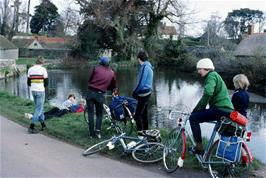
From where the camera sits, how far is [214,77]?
20.8 ft

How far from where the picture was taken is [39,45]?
81188mm

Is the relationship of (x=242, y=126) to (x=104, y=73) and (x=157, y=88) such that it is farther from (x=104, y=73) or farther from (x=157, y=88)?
(x=157, y=88)

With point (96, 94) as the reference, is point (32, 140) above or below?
below

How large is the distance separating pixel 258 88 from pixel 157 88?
8777mm

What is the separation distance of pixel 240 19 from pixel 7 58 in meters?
52.9

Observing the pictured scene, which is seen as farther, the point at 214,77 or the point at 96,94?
the point at 96,94

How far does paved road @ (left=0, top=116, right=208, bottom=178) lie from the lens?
21.5 ft

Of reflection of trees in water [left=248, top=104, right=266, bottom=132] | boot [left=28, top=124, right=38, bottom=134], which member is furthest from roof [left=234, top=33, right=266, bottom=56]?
boot [left=28, top=124, right=38, bottom=134]

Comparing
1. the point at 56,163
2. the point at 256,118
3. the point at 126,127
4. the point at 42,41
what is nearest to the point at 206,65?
the point at 56,163

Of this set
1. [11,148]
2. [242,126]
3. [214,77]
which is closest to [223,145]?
[242,126]

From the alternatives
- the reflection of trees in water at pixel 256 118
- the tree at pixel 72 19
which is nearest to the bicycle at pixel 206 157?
the reflection of trees in water at pixel 256 118

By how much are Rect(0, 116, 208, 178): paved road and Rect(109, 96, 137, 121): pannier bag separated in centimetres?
118

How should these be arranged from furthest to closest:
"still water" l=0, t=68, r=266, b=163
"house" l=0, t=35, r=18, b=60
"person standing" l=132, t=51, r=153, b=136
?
1. "house" l=0, t=35, r=18, b=60
2. "still water" l=0, t=68, r=266, b=163
3. "person standing" l=132, t=51, r=153, b=136

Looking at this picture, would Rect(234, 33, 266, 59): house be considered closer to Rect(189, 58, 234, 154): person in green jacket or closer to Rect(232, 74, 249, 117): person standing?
Rect(232, 74, 249, 117): person standing
